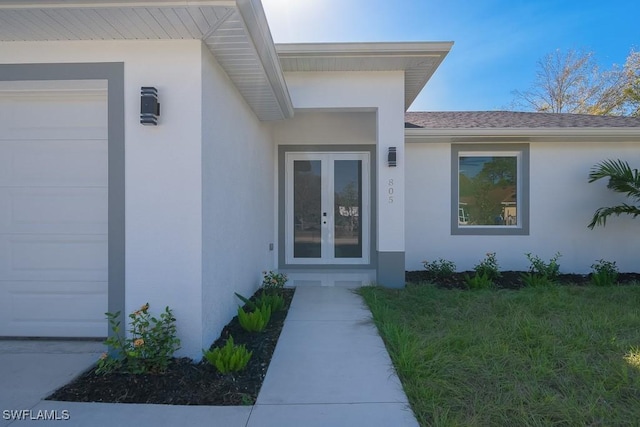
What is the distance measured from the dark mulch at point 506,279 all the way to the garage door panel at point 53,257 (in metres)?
5.29

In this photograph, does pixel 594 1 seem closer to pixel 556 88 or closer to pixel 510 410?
pixel 556 88

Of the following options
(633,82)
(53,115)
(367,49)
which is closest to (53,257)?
(53,115)

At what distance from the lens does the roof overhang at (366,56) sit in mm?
5414

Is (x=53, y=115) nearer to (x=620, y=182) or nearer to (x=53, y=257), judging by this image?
(x=53, y=257)

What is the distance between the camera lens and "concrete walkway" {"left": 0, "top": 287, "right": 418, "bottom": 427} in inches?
101

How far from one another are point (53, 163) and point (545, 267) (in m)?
8.31

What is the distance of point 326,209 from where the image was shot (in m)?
7.89

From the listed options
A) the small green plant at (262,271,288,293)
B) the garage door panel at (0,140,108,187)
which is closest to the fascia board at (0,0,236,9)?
the garage door panel at (0,140,108,187)

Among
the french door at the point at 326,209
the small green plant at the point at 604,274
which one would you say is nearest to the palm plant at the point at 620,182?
the small green plant at the point at 604,274

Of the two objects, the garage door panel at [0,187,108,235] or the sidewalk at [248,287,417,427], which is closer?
the sidewalk at [248,287,417,427]

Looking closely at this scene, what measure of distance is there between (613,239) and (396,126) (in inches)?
221

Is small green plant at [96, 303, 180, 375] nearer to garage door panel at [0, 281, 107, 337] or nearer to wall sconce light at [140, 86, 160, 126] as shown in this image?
garage door panel at [0, 281, 107, 337]

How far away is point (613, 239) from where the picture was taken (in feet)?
24.8

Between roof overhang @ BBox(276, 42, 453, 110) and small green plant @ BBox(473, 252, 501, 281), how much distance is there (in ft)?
12.8
